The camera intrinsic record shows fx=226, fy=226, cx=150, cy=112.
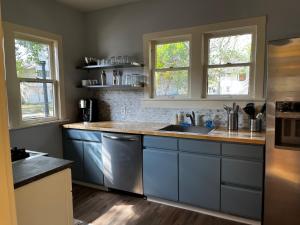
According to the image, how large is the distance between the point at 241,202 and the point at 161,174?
36.0 inches

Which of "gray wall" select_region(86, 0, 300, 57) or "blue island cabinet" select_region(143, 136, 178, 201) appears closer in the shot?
"gray wall" select_region(86, 0, 300, 57)

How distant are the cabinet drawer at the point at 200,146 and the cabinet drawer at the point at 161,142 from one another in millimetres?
74

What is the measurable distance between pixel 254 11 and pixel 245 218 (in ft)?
7.63

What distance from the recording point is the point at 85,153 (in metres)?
3.23

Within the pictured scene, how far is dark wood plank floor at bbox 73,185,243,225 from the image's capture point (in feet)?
7.98

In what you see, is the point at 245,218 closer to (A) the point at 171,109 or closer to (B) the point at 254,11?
(A) the point at 171,109

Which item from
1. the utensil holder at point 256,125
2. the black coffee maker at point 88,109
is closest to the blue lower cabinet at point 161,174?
the utensil holder at point 256,125

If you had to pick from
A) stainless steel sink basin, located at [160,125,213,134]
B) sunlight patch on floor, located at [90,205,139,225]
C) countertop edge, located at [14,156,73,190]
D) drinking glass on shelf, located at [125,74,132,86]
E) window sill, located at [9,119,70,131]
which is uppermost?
drinking glass on shelf, located at [125,74,132,86]

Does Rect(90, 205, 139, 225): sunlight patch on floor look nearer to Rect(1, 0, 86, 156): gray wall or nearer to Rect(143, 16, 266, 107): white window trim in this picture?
Rect(1, 0, 86, 156): gray wall

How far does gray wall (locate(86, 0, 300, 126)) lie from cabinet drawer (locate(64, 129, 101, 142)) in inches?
26.0

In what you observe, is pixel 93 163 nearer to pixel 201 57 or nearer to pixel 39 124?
pixel 39 124

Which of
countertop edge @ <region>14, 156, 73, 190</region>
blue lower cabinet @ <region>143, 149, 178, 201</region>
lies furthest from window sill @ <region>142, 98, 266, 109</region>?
countertop edge @ <region>14, 156, 73, 190</region>

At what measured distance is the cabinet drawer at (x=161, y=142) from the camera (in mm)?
2625

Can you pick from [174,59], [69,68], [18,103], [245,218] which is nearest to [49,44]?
[69,68]
